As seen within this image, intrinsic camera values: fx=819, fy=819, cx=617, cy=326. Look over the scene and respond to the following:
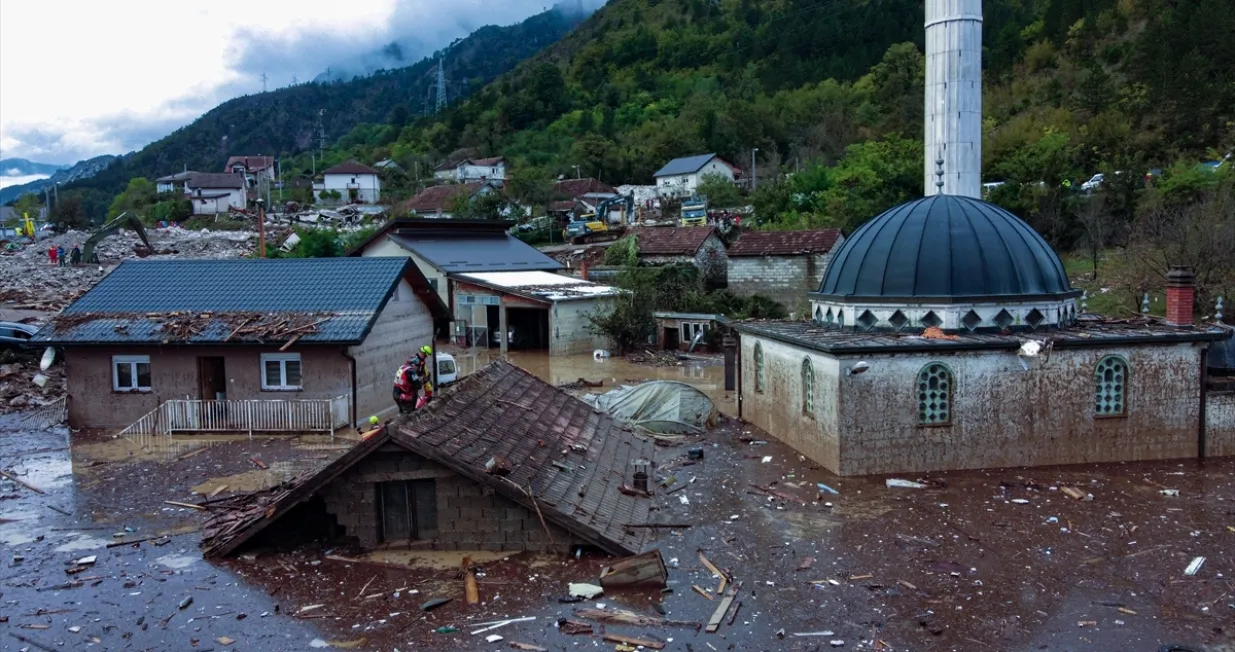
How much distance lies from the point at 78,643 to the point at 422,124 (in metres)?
117

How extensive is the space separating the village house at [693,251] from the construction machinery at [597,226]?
41.1 feet

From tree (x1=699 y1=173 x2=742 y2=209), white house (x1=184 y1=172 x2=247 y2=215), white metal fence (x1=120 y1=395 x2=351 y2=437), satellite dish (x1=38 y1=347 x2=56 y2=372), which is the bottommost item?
white metal fence (x1=120 y1=395 x2=351 y2=437)

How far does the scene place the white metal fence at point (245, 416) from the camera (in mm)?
19594

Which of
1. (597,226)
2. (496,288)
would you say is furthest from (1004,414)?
(597,226)

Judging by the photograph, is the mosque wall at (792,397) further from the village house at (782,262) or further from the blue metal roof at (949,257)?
the village house at (782,262)

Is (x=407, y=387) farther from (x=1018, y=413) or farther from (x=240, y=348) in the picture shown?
(x=1018, y=413)

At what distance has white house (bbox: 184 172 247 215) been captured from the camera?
83.9m

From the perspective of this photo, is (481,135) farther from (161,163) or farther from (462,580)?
(462,580)

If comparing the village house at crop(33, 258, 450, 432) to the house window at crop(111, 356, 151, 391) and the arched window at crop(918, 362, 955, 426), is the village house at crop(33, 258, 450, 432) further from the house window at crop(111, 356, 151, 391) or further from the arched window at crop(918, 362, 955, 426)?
the arched window at crop(918, 362, 955, 426)

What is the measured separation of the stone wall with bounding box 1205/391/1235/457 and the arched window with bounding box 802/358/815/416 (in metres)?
7.67

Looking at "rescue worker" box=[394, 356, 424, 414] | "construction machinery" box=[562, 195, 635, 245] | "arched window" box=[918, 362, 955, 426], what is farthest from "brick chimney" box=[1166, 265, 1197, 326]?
"construction machinery" box=[562, 195, 635, 245]

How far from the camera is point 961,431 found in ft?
49.7

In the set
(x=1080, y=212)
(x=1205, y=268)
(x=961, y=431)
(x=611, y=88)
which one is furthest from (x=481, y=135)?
(x=961, y=431)

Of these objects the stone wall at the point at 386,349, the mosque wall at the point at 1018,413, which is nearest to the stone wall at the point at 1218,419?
the mosque wall at the point at 1018,413
